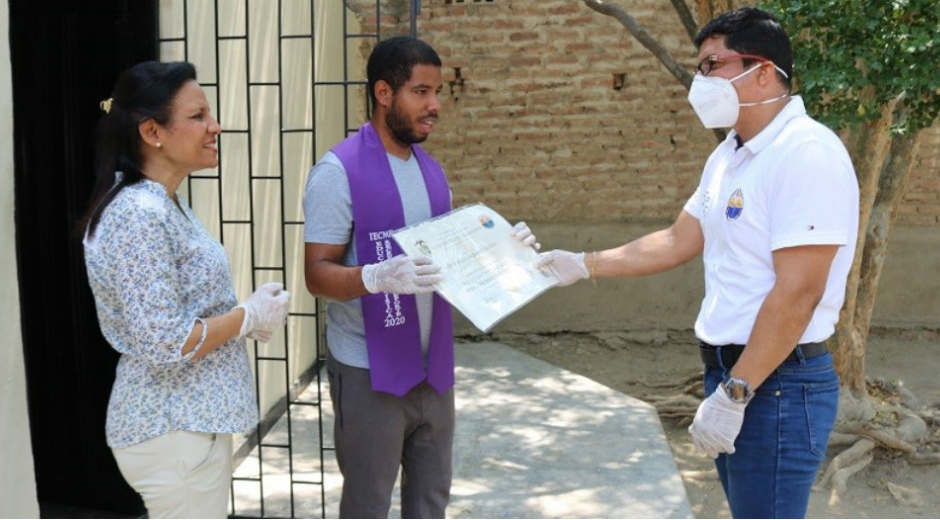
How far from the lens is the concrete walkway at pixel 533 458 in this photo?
187 inches

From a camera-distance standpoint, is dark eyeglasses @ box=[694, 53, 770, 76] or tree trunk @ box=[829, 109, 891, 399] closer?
dark eyeglasses @ box=[694, 53, 770, 76]

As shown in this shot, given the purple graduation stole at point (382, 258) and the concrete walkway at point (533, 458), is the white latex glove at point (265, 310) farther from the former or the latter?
the concrete walkway at point (533, 458)

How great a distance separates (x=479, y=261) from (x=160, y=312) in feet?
3.25

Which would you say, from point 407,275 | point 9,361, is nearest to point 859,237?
point 407,275

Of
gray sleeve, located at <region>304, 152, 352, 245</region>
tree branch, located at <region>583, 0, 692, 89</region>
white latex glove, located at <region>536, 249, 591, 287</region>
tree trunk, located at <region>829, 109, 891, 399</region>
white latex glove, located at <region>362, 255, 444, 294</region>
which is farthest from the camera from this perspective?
tree branch, located at <region>583, 0, 692, 89</region>

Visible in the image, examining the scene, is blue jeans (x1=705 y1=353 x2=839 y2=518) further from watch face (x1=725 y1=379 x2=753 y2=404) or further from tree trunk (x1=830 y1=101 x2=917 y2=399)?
tree trunk (x1=830 y1=101 x2=917 y2=399)

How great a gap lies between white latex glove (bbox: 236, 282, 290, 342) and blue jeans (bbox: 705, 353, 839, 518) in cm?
114

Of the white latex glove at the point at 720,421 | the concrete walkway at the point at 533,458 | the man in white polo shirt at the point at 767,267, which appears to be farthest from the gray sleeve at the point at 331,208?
the concrete walkway at the point at 533,458

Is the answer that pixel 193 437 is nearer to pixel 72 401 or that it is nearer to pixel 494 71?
pixel 72 401

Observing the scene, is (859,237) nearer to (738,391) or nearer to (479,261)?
(479,261)

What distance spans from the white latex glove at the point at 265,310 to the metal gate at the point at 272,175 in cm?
116

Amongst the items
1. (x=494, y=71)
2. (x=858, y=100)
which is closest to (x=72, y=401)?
(x=858, y=100)

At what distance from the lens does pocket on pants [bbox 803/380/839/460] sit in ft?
8.70

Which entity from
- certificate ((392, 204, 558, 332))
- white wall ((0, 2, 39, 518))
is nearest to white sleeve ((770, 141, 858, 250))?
certificate ((392, 204, 558, 332))
